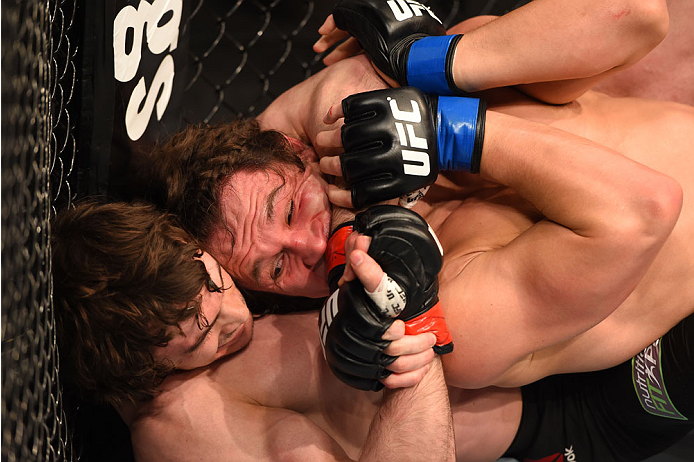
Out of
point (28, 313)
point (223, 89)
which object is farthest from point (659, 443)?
point (223, 89)

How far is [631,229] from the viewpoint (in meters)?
0.90

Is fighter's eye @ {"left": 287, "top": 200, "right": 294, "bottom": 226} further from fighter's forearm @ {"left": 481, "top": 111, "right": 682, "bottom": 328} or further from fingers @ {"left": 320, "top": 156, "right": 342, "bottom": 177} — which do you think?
fighter's forearm @ {"left": 481, "top": 111, "right": 682, "bottom": 328}

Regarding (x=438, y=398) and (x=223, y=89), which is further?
(x=223, y=89)

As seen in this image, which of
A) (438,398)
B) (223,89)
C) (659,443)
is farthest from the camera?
(223,89)

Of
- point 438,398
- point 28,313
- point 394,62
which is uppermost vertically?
point 394,62

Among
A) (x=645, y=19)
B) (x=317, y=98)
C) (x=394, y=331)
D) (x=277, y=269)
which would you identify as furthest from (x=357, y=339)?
(x=645, y=19)

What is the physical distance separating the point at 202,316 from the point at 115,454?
475mm

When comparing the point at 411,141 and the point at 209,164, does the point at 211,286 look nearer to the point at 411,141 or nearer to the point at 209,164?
the point at 209,164

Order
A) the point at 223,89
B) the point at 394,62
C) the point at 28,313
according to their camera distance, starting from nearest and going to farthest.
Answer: the point at 28,313 → the point at 394,62 → the point at 223,89

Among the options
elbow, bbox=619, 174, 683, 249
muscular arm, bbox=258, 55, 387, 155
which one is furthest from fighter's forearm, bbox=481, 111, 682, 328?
muscular arm, bbox=258, 55, 387, 155

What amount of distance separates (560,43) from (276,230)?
549 millimetres

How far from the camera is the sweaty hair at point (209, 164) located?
3.76 feet

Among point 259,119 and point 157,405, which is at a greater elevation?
point 259,119

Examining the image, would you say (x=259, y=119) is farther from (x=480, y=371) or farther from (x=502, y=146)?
(x=480, y=371)
